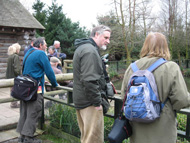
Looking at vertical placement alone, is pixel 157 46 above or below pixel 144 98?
above

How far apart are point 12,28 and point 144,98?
895 centimetres

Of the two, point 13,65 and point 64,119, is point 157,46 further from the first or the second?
point 13,65

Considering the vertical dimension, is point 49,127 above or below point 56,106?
below

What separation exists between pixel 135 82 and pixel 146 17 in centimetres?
1596

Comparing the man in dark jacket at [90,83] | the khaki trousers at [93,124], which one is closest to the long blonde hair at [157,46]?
the man in dark jacket at [90,83]

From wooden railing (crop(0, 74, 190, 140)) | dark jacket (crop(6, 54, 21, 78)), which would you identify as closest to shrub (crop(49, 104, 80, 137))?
wooden railing (crop(0, 74, 190, 140))

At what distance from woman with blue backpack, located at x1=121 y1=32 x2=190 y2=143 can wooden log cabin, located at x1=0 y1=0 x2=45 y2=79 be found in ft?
26.8

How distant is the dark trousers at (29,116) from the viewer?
3242mm

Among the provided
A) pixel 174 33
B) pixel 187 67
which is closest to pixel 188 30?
pixel 174 33

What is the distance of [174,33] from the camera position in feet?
63.7

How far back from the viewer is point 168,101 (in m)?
1.98

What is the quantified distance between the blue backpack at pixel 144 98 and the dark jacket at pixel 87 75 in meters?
0.39

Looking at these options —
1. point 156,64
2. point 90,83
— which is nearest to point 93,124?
point 90,83

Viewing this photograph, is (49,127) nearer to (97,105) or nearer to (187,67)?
(97,105)
